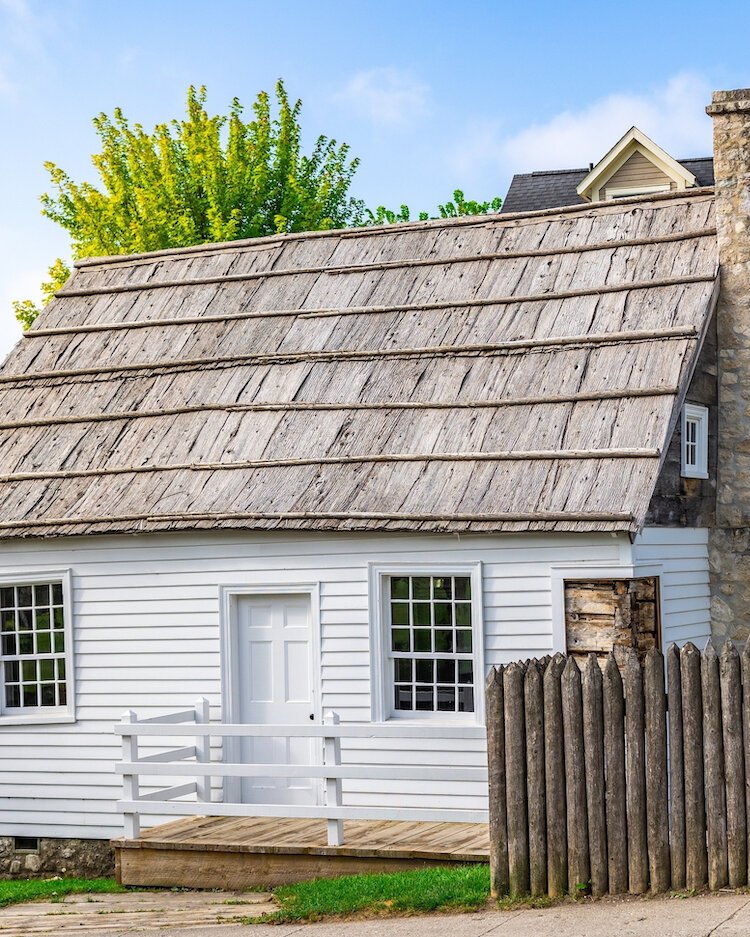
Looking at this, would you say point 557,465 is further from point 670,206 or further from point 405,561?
point 670,206

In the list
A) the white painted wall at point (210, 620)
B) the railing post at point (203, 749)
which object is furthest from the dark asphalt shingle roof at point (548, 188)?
the railing post at point (203, 749)

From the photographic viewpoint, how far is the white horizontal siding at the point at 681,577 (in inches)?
521

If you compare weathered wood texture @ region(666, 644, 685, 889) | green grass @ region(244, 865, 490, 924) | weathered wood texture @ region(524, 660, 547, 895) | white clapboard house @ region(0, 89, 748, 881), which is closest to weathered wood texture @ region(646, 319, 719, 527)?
white clapboard house @ region(0, 89, 748, 881)

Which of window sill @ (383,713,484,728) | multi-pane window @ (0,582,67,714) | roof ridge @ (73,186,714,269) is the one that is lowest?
window sill @ (383,713,484,728)

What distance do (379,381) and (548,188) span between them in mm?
16455

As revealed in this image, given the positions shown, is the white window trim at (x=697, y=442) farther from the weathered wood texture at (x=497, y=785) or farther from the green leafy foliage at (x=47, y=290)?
the green leafy foliage at (x=47, y=290)

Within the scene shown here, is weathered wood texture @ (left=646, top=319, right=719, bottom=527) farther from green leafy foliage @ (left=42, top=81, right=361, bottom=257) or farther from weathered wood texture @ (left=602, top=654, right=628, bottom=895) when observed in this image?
green leafy foliage @ (left=42, top=81, right=361, bottom=257)

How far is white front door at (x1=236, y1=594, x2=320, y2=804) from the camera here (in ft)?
45.8

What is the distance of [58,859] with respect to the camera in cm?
1489

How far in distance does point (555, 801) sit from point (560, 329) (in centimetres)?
639

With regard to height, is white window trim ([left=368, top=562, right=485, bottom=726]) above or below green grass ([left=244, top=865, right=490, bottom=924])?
above

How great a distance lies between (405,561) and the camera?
1335 cm

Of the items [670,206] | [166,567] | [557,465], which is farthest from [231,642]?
[670,206]

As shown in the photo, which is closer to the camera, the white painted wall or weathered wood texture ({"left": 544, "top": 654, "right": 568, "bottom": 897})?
weathered wood texture ({"left": 544, "top": 654, "right": 568, "bottom": 897})
